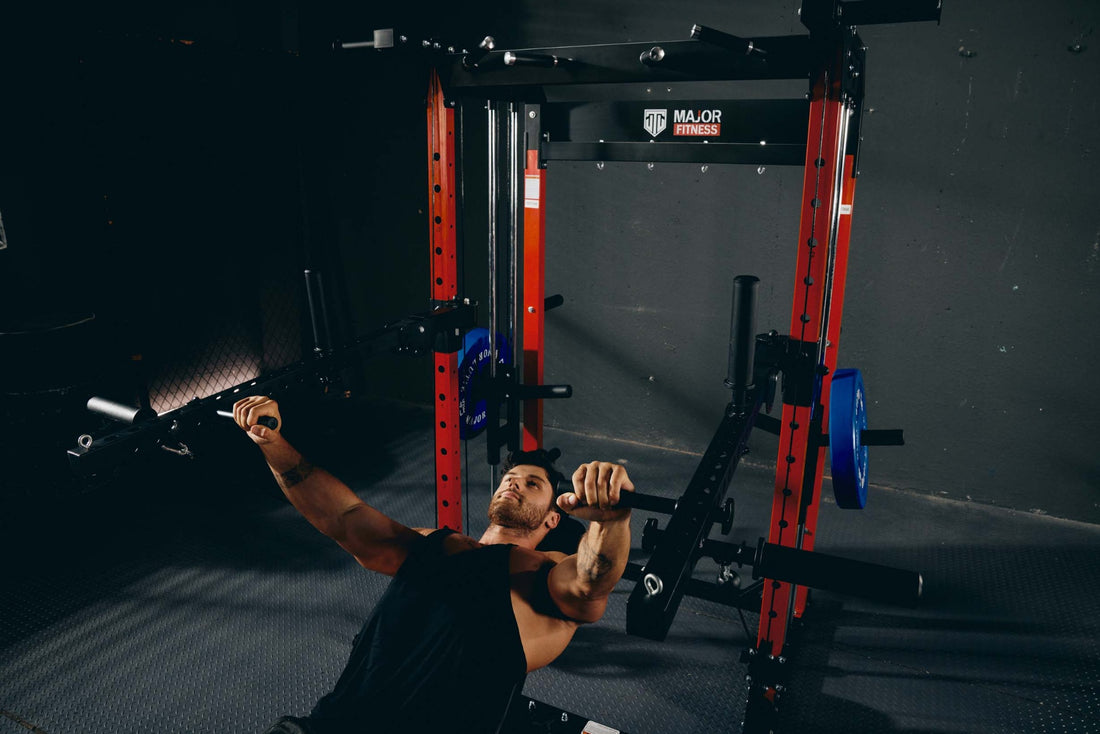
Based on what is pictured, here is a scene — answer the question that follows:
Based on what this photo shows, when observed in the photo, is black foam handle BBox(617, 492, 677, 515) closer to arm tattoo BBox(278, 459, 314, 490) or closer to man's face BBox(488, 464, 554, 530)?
man's face BBox(488, 464, 554, 530)

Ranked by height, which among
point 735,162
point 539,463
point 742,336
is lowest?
point 539,463

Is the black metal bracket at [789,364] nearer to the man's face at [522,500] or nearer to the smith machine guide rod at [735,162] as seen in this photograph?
the smith machine guide rod at [735,162]

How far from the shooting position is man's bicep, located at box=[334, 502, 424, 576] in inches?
69.9

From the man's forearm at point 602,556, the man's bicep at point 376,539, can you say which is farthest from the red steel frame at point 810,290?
the man's bicep at point 376,539

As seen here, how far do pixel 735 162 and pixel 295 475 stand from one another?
144cm

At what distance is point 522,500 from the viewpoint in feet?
6.25

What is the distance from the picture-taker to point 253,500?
11.0 feet

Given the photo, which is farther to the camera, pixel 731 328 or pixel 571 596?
pixel 731 328

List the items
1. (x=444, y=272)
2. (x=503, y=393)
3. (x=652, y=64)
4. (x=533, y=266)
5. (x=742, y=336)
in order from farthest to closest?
(x=533, y=266)
(x=503, y=393)
(x=444, y=272)
(x=742, y=336)
(x=652, y=64)

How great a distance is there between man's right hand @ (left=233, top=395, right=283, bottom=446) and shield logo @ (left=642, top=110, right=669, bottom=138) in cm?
137

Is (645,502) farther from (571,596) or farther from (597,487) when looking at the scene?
(571,596)

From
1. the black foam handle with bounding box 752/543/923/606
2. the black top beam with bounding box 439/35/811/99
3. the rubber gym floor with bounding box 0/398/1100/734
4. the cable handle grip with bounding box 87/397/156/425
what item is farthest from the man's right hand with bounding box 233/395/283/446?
the black foam handle with bounding box 752/543/923/606

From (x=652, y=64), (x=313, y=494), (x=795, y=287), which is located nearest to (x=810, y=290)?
(x=795, y=287)

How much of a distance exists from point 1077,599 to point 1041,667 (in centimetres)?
51
